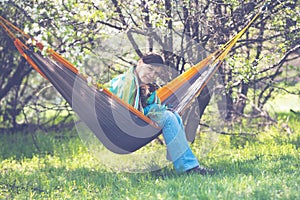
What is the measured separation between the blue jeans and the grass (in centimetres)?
11

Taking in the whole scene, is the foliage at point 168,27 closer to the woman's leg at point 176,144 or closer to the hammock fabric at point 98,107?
the hammock fabric at point 98,107

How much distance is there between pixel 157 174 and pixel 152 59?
3.06 ft

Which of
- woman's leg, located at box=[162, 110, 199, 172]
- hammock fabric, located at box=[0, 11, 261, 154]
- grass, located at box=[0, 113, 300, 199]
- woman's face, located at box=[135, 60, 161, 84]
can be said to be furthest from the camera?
woman's face, located at box=[135, 60, 161, 84]

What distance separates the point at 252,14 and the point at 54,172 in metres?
2.03

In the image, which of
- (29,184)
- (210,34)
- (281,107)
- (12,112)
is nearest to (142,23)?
(210,34)

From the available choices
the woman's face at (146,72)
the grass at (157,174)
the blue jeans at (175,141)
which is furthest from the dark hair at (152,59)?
the grass at (157,174)

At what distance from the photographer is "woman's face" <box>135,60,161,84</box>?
13.2 feet

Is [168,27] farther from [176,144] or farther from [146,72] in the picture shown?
[176,144]

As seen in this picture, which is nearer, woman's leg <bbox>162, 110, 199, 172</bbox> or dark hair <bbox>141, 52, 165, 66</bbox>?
woman's leg <bbox>162, 110, 199, 172</bbox>

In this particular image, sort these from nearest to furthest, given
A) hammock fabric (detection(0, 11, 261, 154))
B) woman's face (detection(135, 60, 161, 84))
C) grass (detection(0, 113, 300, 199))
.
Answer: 1. grass (detection(0, 113, 300, 199))
2. hammock fabric (detection(0, 11, 261, 154))
3. woman's face (detection(135, 60, 161, 84))

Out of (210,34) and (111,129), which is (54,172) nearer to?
(111,129)

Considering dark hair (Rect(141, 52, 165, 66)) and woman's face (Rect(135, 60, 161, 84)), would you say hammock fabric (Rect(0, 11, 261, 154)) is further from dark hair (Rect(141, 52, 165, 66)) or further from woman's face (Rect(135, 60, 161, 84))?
dark hair (Rect(141, 52, 165, 66))

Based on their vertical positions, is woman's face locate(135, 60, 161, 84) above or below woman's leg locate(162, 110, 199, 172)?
above

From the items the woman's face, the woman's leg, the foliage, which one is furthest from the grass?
the woman's face
